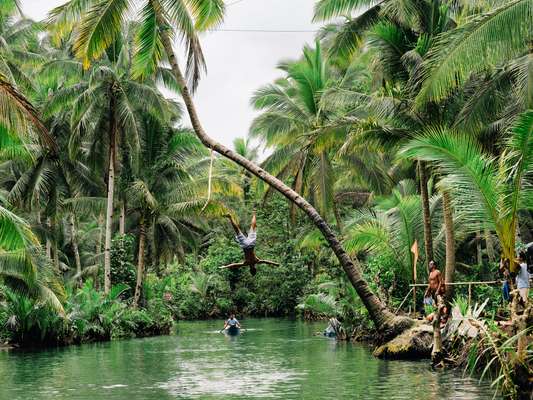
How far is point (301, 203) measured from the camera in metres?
19.2

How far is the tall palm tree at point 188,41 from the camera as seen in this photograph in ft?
59.1

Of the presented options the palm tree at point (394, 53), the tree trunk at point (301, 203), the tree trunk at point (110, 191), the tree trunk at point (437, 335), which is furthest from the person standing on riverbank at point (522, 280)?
the tree trunk at point (110, 191)

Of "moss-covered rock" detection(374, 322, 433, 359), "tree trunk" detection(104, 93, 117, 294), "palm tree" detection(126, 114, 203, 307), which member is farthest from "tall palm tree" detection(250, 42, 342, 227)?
"moss-covered rock" detection(374, 322, 433, 359)

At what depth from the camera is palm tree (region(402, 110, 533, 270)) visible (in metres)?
11.2

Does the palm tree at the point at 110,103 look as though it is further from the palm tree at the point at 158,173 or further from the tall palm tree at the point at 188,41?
the tall palm tree at the point at 188,41

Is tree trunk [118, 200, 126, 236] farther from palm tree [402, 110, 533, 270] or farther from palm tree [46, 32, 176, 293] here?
palm tree [402, 110, 533, 270]

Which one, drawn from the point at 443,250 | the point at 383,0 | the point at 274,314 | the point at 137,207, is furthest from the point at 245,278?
the point at 383,0

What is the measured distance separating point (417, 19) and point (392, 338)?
8.97 meters

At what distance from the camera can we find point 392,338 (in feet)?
63.4

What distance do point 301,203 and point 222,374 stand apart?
15.2ft

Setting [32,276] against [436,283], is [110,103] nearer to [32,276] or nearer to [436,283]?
[32,276]

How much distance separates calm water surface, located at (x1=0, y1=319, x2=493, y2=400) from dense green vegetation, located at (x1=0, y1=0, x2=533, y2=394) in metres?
1.54

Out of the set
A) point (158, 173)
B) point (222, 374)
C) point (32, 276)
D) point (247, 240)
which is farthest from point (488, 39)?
point (158, 173)

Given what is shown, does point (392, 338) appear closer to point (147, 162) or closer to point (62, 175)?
point (147, 162)
